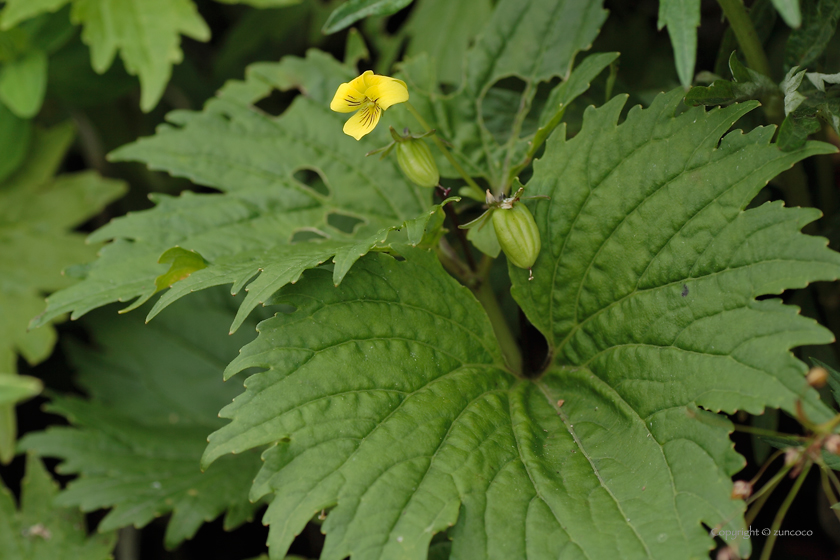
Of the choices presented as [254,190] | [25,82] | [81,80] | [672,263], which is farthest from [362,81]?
[81,80]

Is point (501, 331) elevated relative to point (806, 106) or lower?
lower

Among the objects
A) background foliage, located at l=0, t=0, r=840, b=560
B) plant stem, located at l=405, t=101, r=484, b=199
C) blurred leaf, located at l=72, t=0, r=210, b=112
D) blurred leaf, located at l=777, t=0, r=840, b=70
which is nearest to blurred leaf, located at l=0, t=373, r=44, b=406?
background foliage, located at l=0, t=0, r=840, b=560

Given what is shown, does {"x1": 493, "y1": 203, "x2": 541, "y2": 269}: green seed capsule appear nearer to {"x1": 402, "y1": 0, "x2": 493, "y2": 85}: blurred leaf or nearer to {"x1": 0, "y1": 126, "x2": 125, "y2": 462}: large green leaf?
{"x1": 402, "y1": 0, "x2": 493, "y2": 85}: blurred leaf

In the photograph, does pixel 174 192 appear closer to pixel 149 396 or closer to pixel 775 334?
pixel 149 396

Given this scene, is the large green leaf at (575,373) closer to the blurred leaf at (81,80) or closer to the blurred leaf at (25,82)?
the blurred leaf at (25,82)

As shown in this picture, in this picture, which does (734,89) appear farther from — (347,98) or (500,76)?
(347,98)

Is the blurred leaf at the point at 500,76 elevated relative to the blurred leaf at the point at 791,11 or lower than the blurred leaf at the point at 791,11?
lower

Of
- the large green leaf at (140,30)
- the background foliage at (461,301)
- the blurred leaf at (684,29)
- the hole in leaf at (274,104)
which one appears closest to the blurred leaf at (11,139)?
the background foliage at (461,301)
